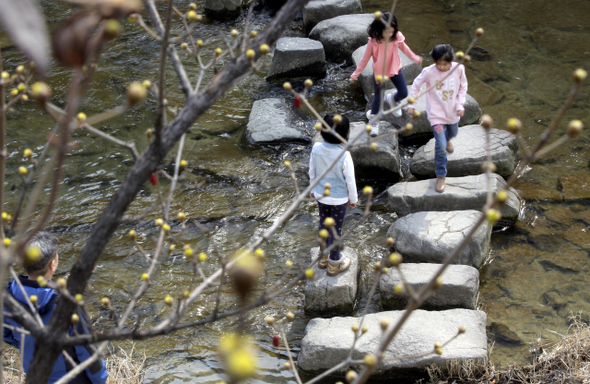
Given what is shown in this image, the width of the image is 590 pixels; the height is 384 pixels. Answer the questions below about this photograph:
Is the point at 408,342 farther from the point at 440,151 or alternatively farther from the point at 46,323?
the point at 46,323

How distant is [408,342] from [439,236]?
1.01 m

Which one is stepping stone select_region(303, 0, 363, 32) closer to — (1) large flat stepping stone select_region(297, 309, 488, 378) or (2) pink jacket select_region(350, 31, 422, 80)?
(2) pink jacket select_region(350, 31, 422, 80)

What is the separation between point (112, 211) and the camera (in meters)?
1.38

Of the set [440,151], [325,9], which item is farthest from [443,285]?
[325,9]

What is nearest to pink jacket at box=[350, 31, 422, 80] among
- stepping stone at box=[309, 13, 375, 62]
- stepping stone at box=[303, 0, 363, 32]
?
stepping stone at box=[309, 13, 375, 62]

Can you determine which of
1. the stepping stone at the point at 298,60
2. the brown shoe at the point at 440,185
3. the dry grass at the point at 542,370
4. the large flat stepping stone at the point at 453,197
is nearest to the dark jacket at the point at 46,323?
the dry grass at the point at 542,370

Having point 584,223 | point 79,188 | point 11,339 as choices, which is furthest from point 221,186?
point 584,223

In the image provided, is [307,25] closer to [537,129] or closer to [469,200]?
[537,129]

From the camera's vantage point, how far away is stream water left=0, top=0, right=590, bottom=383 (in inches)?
142

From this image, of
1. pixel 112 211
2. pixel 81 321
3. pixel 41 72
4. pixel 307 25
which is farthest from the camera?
pixel 307 25

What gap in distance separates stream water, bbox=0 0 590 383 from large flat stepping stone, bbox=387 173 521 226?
0.64 ft

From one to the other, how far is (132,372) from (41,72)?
3.17m

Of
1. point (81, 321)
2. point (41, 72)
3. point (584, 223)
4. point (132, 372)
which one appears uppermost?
point (41, 72)

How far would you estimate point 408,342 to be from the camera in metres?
3.15
